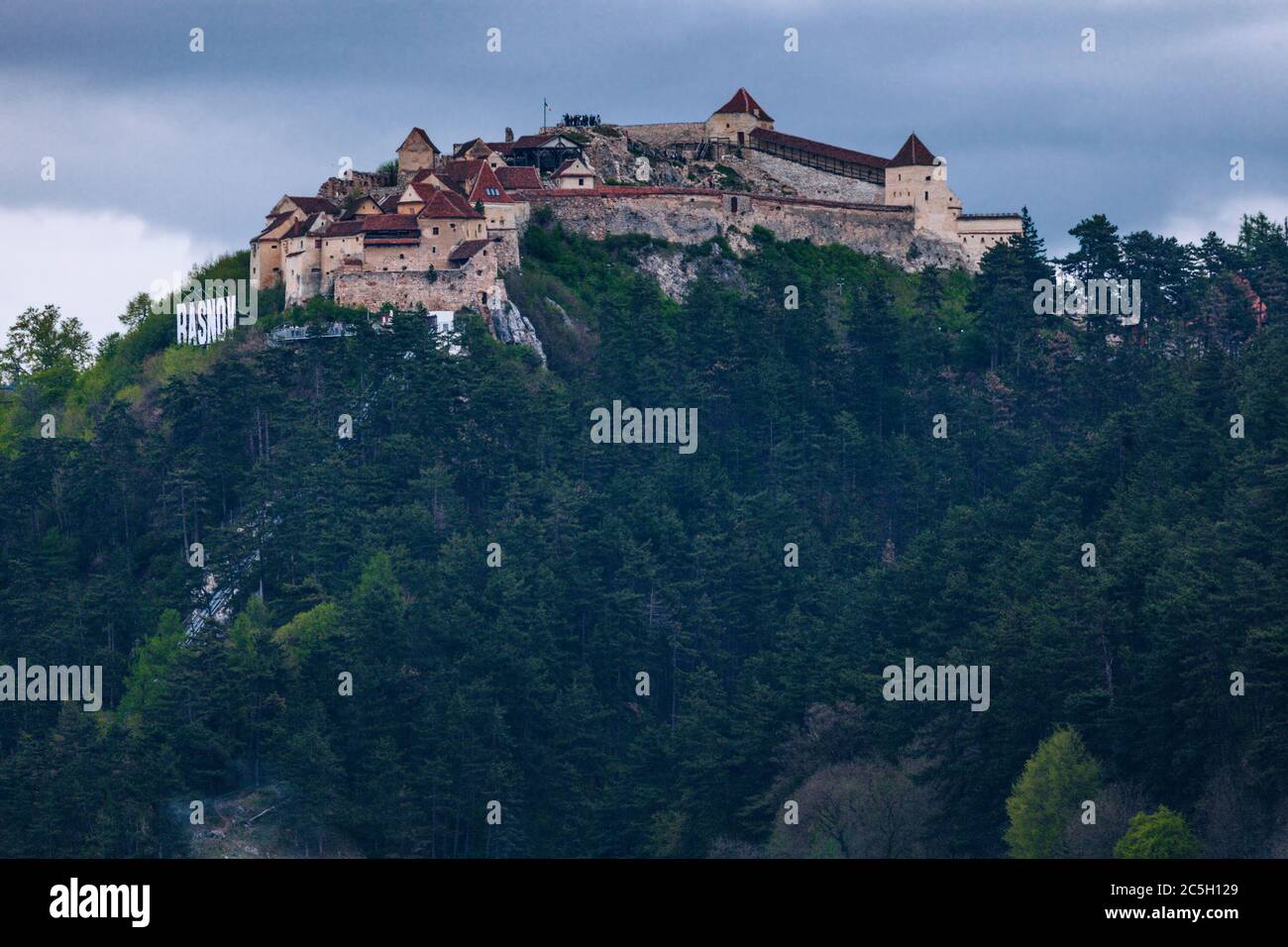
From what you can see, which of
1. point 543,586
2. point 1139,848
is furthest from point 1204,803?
point 543,586

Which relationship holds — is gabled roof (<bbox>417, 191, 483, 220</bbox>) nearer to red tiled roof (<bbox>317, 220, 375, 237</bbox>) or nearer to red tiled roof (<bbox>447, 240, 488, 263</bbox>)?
red tiled roof (<bbox>447, 240, 488, 263</bbox>)

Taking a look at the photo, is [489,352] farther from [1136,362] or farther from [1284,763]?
[1284,763]

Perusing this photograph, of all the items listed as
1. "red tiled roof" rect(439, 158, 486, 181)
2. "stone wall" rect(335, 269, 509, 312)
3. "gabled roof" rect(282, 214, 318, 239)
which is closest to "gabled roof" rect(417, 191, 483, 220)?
"stone wall" rect(335, 269, 509, 312)

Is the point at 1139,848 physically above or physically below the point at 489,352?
below

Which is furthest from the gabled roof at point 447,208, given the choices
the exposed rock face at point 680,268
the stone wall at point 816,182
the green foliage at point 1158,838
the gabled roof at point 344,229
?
the green foliage at point 1158,838

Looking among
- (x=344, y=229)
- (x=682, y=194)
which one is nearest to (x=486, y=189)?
(x=344, y=229)

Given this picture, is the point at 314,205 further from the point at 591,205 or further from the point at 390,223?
the point at 591,205

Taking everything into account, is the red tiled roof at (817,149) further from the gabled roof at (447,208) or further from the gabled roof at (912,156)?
the gabled roof at (447,208)
